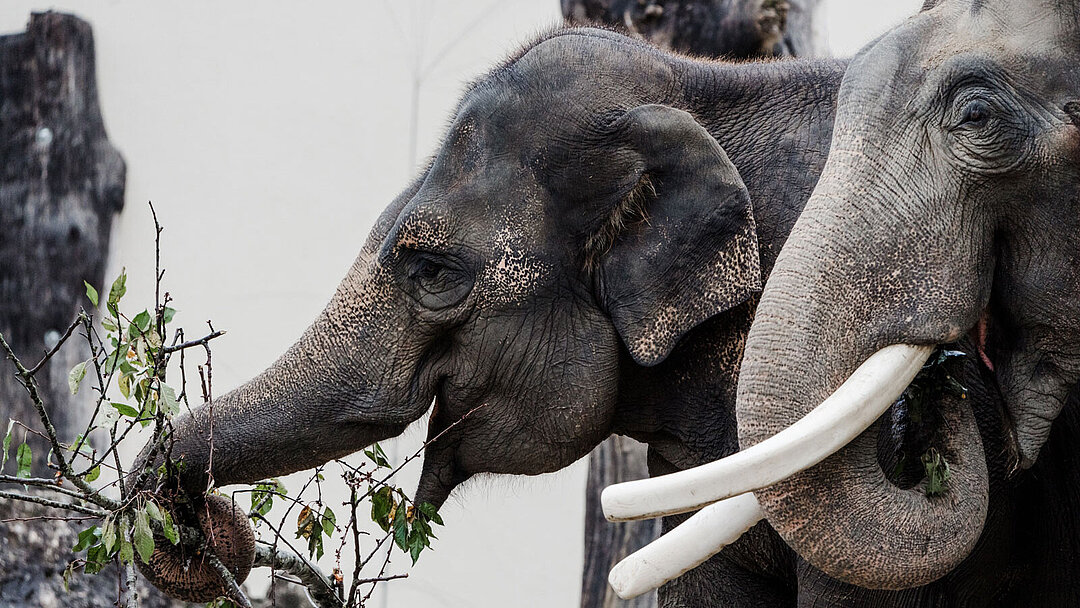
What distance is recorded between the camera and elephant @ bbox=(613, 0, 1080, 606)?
1.82 m

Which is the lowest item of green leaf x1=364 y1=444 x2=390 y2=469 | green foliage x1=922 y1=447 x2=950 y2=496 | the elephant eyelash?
green foliage x1=922 y1=447 x2=950 y2=496

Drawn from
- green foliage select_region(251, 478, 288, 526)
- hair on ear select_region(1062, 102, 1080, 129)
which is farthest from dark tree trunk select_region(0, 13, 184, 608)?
hair on ear select_region(1062, 102, 1080, 129)

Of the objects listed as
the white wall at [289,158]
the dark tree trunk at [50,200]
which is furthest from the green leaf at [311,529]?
the white wall at [289,158]

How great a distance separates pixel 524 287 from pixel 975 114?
81 centimetres

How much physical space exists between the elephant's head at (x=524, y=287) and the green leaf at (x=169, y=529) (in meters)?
0.11

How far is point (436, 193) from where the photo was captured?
2.46m

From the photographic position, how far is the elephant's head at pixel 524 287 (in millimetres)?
2412

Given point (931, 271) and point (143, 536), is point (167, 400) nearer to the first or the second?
point (143, 536)

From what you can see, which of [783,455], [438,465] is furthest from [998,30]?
[438,465]

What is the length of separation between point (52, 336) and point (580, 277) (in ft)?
11.2

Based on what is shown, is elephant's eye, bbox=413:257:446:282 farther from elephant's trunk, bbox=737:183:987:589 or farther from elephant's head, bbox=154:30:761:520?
elephant's trunk, bbox=737:183:987:589

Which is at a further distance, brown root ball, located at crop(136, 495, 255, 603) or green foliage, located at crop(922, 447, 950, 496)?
brown root ball, located at crop(136, 495, 255, 603)

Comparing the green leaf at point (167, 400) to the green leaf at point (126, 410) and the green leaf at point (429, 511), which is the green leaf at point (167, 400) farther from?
the green leaf at point (429, 511)

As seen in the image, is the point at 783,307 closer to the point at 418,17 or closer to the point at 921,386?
the point at 921,386
